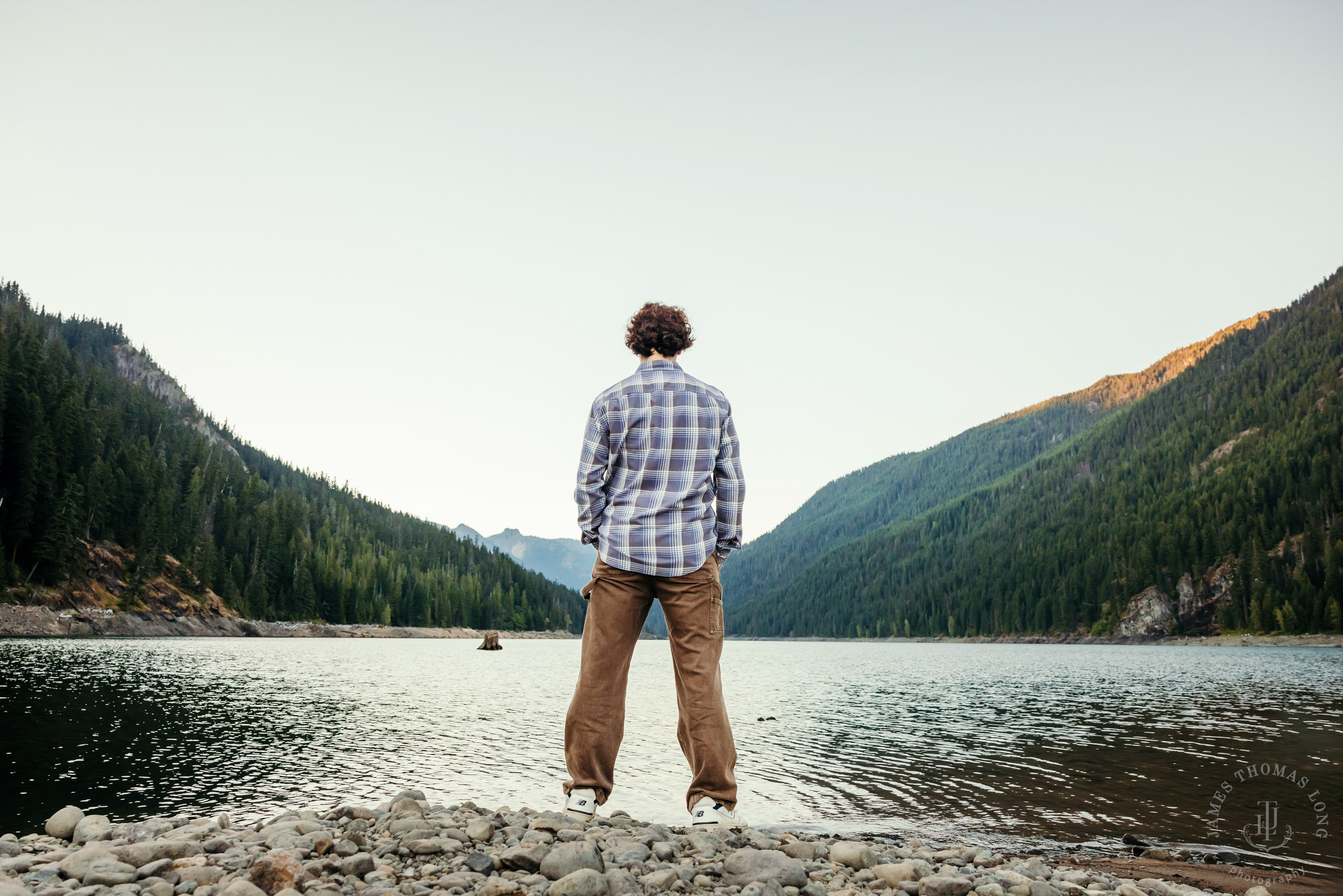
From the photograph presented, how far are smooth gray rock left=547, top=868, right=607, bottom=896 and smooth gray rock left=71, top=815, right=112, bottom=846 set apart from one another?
14.1 feet

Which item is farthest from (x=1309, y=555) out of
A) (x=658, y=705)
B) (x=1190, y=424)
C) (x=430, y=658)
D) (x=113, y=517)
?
(x=113, y=517)

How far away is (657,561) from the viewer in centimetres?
576

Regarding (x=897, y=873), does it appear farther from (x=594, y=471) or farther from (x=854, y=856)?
(x=594, y=471)

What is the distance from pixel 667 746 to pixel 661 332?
35.4 feet

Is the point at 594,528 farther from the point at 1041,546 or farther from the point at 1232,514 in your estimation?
the point at 1041,546

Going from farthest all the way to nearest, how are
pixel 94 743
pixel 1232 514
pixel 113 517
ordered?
pixel 1232 514 < pixel 113 517 < pixel 94 743

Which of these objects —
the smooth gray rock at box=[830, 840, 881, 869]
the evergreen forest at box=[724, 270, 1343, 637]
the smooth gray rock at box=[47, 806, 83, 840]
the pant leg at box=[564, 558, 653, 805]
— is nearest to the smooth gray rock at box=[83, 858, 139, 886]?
the smooth gray rock at box=[47, 806, 83, 840]

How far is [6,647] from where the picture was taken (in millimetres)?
37812

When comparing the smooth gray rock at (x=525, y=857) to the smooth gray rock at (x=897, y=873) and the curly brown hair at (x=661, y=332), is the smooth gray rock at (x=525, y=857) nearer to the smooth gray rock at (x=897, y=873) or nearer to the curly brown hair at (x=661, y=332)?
the smooth gray rock at (x=897, y=873)

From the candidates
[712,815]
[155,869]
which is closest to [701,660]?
[712,815]

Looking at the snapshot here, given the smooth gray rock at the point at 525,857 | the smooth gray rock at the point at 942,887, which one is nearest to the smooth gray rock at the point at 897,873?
the smooth gray rock at the point at 942,887

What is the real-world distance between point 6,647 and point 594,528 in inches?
1752

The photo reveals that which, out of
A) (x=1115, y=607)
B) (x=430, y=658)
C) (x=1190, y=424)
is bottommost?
(x=430, y=658)

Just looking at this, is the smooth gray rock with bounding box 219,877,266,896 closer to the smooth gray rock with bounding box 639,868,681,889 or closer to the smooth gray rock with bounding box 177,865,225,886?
the smooth gray rock with bounding box 177,865,225,886
